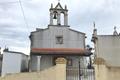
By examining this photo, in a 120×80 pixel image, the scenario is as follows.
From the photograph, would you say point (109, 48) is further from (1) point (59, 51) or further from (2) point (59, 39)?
(2) point (59, 39)

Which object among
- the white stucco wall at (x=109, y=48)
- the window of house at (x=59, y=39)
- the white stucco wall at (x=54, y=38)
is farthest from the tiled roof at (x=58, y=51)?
the white stucco wall at (x=109, y=48)

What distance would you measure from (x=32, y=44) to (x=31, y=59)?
2.09 meters

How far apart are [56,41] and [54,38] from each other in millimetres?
458

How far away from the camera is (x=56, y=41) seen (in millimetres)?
33938

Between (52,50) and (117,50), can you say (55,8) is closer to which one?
(52,50)

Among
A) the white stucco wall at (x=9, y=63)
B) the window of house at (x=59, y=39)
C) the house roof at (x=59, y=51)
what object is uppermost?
the window of house at (x=59, y=39)

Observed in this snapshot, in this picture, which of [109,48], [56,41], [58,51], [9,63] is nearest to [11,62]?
[9,63]

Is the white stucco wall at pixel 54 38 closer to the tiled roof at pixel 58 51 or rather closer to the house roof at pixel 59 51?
the tiled roof at pixel 58 51

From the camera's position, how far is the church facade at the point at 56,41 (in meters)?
31.8

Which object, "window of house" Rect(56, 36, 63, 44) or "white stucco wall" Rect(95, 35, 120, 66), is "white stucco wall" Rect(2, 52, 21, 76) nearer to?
"window of house" Rect(56, 36, 63, 44)

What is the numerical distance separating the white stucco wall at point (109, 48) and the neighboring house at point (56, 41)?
754cm

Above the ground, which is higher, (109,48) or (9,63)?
(109,48)

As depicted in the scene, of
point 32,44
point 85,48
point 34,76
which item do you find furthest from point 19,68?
point 34,76

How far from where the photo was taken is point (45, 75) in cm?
1856
